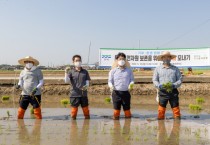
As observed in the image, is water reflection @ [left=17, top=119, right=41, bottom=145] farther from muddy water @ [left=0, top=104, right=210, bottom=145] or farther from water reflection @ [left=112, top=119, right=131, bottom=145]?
water reflection @ [left=112, top=119, right=131, bottom=145]

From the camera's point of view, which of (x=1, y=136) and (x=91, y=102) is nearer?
(x=1, y=136)

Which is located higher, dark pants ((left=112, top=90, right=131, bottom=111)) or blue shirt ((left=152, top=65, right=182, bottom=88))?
blue shirt ((left=152, top=65, right=182, bottom=88))

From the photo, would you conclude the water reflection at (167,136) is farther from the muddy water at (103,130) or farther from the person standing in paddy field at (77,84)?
the person standing in paddy field at (77,84)

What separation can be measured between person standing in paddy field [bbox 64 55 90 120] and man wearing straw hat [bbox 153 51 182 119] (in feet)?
5.72

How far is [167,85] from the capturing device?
316 inches

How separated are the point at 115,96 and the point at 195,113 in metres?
2.52

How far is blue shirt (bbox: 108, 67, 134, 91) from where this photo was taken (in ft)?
27.0

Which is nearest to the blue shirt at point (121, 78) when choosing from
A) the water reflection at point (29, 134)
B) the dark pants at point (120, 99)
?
the dark pants at point (120, 99)

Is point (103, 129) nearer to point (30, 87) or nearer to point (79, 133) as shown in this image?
point (79, 133)

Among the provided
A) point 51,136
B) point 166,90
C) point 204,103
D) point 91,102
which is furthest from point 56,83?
point 51,136

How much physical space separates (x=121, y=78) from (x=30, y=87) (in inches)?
87.1

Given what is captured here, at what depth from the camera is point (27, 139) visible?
225 inches

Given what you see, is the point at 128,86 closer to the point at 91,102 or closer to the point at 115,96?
the point at 115,96

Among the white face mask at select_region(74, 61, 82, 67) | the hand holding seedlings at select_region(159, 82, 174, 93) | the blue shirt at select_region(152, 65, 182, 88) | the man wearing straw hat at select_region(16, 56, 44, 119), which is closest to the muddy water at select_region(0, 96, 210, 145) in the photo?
the man wearing straw hat at select_region(16, 56, 44, 119)
